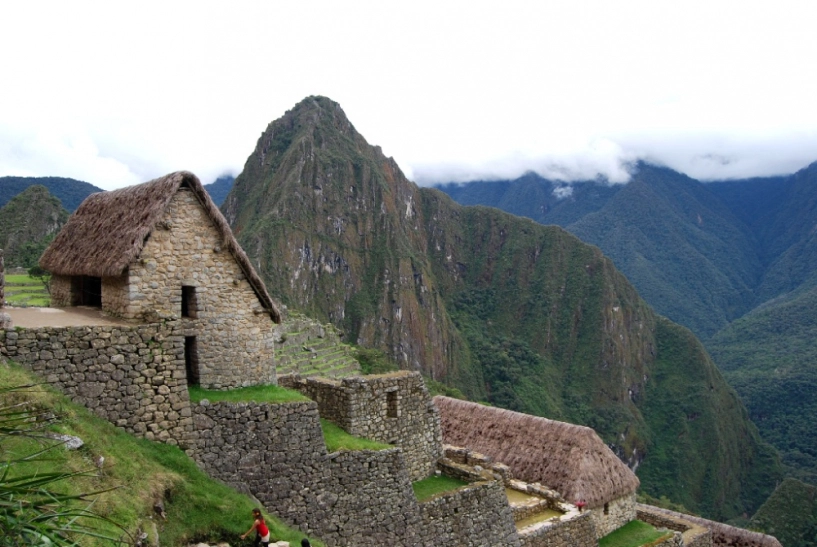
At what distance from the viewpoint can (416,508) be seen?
29.9ft

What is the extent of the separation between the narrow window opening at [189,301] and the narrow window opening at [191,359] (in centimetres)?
33

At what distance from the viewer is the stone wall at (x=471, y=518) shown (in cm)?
934

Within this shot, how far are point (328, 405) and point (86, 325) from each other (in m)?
4.19

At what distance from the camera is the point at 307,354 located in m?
31.8

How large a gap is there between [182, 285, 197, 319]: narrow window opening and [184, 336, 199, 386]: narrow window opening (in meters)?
0.33

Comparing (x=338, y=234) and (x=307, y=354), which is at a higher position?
(x=338, y=234)

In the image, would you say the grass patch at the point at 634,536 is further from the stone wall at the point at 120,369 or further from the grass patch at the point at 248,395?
the stone wall at the point at 120,369

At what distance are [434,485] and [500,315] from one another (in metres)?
176

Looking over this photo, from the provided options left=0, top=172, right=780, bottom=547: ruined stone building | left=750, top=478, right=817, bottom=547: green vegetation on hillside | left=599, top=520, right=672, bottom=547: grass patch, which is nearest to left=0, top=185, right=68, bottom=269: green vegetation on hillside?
left=0, top=172, right=780, bottom=547: ruined stone building

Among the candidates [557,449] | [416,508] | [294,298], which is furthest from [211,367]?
[294,298]

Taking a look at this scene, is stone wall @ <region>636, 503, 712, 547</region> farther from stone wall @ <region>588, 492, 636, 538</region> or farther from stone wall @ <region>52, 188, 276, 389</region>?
stone wall @ <region>52, 188, 276, 389</region>

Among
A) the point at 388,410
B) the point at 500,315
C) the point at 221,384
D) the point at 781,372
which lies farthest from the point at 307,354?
the point at 500,315

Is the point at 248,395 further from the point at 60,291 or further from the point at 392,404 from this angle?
the point at 60,291

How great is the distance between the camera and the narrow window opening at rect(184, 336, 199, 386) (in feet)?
27.2
